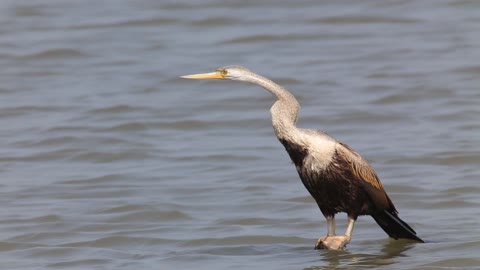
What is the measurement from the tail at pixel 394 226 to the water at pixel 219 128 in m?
0.11

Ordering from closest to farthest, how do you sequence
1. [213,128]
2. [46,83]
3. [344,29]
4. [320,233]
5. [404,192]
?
[320,233], [404,192], [213,128], [46,83], [344,29]

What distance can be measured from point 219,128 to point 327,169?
5.00 m

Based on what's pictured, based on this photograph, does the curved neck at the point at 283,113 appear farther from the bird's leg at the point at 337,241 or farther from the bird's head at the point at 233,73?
the bird's leg at the point at 337,241

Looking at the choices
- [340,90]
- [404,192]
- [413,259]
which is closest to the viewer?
[413,259]

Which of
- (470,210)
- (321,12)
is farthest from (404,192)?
(321,12)

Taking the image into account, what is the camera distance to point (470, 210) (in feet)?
33.0

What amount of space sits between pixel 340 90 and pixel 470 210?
455cm

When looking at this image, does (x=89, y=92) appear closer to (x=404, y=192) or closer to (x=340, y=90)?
(x=340, y=90)

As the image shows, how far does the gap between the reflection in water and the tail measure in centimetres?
9

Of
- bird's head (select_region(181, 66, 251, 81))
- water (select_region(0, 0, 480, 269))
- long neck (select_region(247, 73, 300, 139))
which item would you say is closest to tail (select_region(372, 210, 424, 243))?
water (select_region(0, 0, 480, 269))

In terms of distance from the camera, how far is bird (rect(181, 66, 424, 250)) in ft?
27.1

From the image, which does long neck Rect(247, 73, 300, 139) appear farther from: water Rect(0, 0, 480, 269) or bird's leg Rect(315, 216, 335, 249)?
water Rect(0, 0, 480, 269)

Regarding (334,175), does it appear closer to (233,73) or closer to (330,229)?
(330,229)

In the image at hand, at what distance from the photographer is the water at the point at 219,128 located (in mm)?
9461
